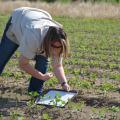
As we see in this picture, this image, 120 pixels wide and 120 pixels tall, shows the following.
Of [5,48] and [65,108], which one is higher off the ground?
[5,48]

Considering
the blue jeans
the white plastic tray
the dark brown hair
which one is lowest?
the white plastic tray

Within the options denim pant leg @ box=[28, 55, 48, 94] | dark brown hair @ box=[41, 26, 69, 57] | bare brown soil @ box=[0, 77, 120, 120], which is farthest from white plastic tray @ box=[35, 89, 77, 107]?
dark brown hair @ box=[41, 26, 69, 57]

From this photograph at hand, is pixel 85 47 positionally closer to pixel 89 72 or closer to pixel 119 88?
pixel 89 72

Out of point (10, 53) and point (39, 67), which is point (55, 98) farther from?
point (10, 53)

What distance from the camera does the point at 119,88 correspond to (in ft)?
22.3

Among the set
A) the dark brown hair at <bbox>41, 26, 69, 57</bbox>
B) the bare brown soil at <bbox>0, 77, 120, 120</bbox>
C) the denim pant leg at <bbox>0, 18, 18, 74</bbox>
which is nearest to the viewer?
the dark brown hair at <bbox>41, 26, 69, 57</bbox>

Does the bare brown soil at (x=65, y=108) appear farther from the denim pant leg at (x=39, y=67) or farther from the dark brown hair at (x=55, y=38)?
the dark brown hair at (x=55, y=38)

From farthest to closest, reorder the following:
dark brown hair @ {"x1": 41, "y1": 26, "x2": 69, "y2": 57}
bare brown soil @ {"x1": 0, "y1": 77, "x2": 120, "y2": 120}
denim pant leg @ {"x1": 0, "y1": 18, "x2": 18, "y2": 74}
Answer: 1. denim pant leg @ {"x1": 0, "y1": 18, "x2": 18, "y2": 74}
2. bare brown soil @ {"x1": 0, "y1": 77, "x2": 120, "y2": 120}
3. dark brown hair @ {"x1": 41, "y1": 26, "x2": 69, "y2": 57}

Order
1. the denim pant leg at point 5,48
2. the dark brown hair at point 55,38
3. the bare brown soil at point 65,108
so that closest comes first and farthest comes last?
the dark brown hair at point 55,38, the bare brown soil at point 65,108, the denim pant leg at point 5,48

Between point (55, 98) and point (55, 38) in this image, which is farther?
point (55, 98)

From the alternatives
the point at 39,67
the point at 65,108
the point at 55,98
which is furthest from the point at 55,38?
the point at 65,108

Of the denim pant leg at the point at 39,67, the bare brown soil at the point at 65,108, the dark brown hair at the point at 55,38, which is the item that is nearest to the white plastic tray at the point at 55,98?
the bare brown soil at the point at 65,108

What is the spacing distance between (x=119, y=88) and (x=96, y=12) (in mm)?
18526

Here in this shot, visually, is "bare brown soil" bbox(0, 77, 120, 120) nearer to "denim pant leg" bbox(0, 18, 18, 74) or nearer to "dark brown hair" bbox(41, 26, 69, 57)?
"denim pant leg" bbox(0, 18, 18, 74)
